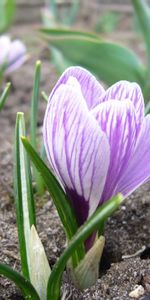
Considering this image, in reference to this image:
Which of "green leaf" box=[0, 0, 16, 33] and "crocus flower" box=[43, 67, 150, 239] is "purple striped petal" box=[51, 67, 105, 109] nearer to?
"crocus flower" box=[43, 67, 150, 239]


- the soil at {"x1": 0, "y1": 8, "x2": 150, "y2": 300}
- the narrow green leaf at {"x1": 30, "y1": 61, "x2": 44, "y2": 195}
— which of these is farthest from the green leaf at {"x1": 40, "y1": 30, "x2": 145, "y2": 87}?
the narrow green leaf at {"x1": 30, "y1": 61, "x2": 44, "y2": 195}

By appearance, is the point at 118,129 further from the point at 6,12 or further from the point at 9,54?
the point at 6,12

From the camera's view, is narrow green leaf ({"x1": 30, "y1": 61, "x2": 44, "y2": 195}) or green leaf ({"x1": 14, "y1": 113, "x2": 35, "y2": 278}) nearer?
green leaf ({"x1": 14, "y1": 113, "x2": 35, "y2": 278})

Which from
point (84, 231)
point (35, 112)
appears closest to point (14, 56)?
point (35, 112)

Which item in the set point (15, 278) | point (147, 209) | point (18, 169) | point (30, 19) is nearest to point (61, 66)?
point (147, 209)

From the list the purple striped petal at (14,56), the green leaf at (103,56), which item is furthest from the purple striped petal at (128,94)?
the purple striped petal at (14,56)

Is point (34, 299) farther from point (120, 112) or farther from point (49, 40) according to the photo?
point (49, 40)
